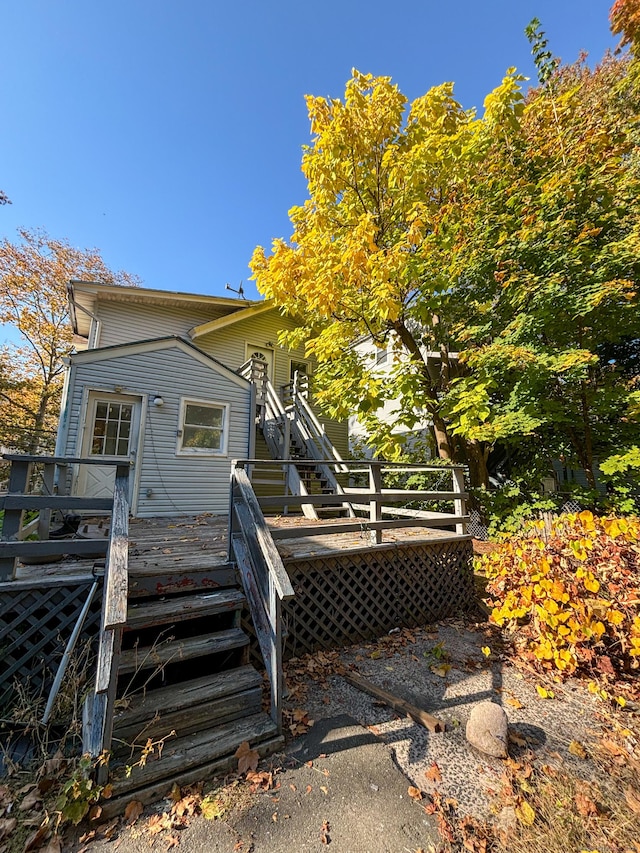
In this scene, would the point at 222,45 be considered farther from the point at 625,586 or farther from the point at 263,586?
A: the point at 625,586

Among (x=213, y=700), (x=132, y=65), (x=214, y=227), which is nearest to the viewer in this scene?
(x=213, y=700)

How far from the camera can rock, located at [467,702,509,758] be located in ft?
7.90

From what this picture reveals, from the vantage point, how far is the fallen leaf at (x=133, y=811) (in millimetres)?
1930

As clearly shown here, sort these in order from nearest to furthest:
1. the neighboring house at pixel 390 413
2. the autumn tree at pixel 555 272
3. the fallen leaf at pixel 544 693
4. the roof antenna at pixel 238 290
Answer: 1. the fallen leaf at pixel 544 693
2. the autumn tree at pixel 555 272
3. the neighboring house at pixel 390 413
4. the roof antenna at pixel 238 290

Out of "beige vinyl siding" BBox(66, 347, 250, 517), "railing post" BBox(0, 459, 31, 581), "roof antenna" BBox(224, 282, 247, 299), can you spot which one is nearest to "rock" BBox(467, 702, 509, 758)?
"railing post" BBox(0, 459, 31, 581)

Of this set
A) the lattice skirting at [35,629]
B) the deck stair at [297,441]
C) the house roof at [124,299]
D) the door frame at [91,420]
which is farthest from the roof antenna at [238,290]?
the lattice skirting at [35,629]

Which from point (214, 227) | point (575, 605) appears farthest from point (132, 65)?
point (575, 605)

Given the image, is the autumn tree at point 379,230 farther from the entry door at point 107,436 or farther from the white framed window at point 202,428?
the entry door at point 107,436

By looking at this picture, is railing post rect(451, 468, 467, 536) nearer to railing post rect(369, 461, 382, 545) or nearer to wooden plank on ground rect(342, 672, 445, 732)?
railing post rect(369, 461, 382, 545)

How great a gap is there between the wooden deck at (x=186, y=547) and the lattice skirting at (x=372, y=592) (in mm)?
152

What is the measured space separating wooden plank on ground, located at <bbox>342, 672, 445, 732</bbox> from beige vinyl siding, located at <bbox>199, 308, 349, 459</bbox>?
976 cm

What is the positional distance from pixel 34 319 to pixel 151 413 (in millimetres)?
16289

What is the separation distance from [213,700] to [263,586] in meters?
0.84

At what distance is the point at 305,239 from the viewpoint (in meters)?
8.16
